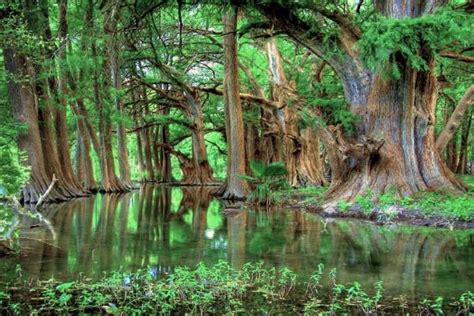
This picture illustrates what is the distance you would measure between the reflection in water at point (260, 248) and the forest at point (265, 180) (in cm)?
4

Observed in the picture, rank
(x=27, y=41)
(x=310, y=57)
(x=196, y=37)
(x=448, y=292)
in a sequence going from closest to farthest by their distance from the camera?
(x=448, y=292), (x=27, y=41), (x=310, y=57), (x=196, y=37)

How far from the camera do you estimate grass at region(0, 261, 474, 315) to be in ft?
14.7

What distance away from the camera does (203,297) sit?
187 inches

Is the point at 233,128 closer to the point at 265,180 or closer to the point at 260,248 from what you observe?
the point at 265,180

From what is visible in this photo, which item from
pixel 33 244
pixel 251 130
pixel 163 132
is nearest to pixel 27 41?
pixel 33 244

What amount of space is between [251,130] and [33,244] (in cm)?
1995

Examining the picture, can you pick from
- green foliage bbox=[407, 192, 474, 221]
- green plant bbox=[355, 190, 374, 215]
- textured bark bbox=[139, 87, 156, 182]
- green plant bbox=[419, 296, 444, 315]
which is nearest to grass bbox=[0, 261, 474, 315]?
Result: green plant bbox=[419, 296, 444, 315]

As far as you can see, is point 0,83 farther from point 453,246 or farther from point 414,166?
point 453,246

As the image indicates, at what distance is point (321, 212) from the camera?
1312 centimetres

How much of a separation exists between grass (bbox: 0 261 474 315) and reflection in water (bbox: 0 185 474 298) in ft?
1.55

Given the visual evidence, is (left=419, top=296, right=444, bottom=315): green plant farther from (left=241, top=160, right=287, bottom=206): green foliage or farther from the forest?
(left=241, top=160, right=287, bottom=206): green foliage

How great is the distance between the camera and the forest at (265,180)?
5134mm

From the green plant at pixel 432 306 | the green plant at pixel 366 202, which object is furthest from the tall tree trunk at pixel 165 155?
the green plant at pixel 432 306

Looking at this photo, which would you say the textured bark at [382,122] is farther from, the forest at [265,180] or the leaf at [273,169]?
the leaf at [273,169]
